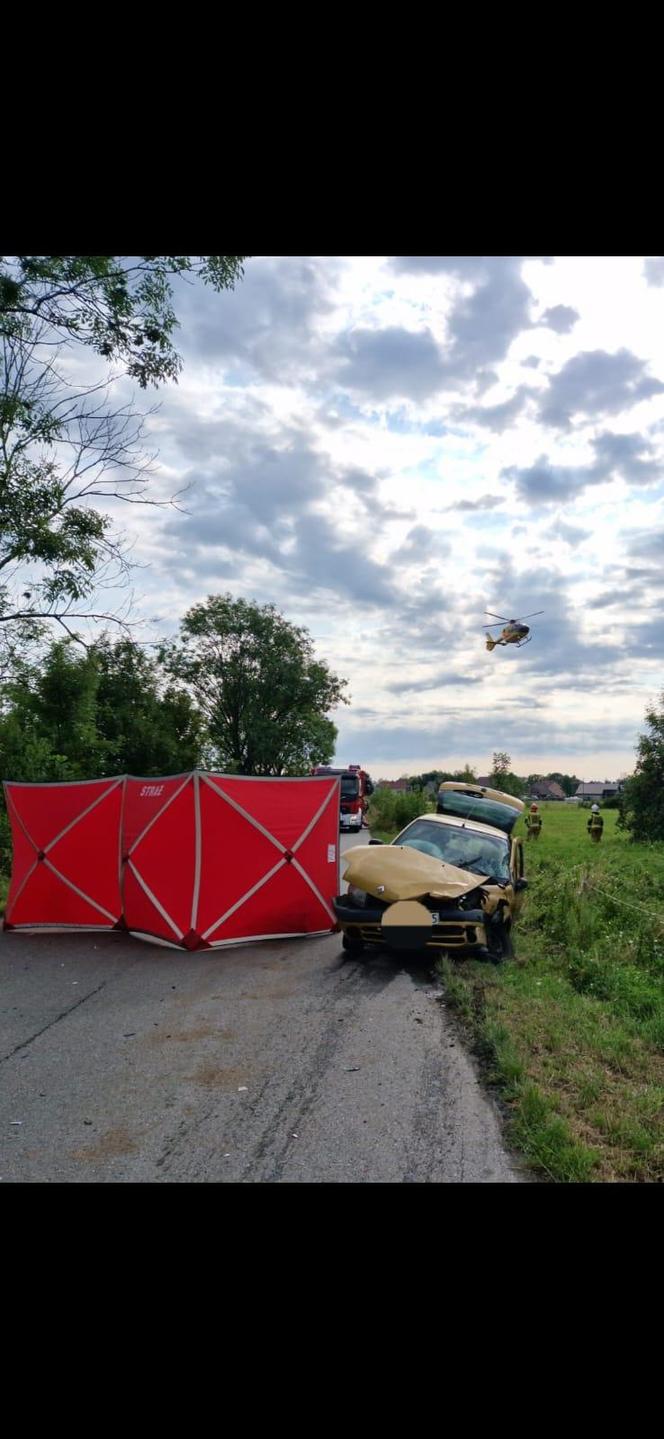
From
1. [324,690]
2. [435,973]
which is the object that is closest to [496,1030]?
[435,973]

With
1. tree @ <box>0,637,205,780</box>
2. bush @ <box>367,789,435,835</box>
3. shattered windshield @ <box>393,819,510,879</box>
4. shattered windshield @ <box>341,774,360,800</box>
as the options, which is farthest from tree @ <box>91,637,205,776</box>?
shattered windshield @ <box>393,819,510,879</box>

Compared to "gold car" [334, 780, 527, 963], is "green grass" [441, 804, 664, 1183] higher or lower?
lower

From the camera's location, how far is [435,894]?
777cm

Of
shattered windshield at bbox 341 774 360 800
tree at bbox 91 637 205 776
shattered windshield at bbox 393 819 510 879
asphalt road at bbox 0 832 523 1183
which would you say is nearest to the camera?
asphalt road at bbox 0 832 523 1183

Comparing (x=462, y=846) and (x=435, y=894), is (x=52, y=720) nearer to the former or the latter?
(x=462, y=846)

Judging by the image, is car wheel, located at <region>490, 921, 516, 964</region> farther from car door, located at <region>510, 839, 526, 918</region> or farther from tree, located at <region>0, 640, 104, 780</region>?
tree, located at <region>0, 640, 104, 780</region>

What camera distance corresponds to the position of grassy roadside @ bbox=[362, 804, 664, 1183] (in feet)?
12.5

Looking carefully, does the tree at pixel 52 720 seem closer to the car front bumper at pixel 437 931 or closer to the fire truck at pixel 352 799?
the car front bumper at pixel 437 931

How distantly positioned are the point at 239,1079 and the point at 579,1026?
109 inches

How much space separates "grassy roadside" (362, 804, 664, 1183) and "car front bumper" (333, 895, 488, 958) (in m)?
0.26

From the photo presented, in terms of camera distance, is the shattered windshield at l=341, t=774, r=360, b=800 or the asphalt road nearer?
the asphalt road

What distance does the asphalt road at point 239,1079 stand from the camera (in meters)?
3.74
